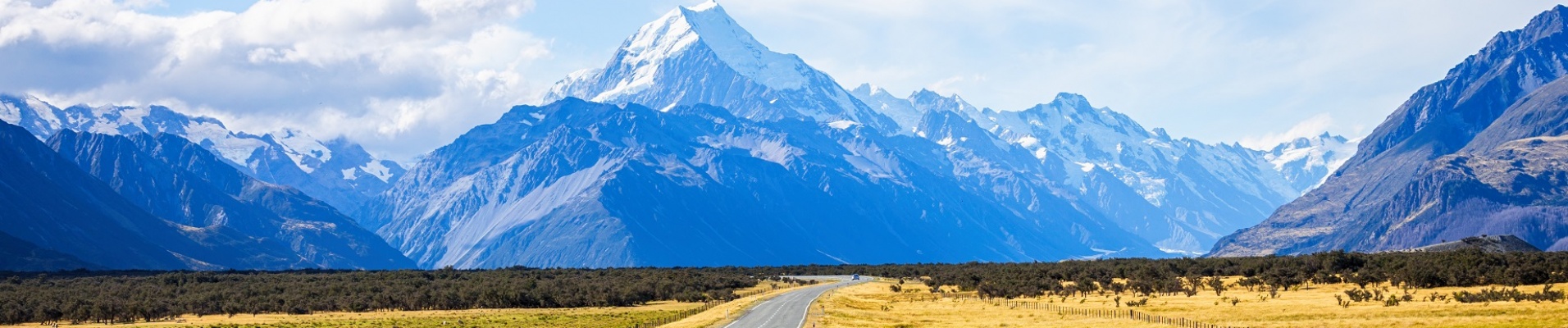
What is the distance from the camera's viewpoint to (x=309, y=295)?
478 ft

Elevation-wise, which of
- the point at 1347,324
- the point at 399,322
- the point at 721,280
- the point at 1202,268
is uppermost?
the point at 721,280

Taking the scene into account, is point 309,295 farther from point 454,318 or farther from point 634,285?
point 454,318

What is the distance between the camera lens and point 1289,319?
270ft

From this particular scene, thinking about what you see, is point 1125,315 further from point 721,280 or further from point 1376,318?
point 721,280

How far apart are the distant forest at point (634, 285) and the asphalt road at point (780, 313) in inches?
642

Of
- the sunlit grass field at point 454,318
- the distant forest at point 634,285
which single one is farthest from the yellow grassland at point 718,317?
the distant forest at point 634,285

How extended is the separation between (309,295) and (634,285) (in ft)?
118

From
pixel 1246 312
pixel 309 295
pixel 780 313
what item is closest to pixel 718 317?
pixel 780 313

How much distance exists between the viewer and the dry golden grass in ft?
254

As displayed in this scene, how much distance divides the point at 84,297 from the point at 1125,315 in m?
104

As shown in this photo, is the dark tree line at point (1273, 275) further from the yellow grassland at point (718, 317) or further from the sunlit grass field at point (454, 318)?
the sunlit grass field at point (454, 318)

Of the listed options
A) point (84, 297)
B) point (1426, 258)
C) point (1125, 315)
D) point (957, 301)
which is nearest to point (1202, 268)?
point (1426, 258)

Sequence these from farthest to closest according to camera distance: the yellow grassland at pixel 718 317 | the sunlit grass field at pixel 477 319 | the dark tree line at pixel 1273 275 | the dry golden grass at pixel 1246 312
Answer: the dark tree line at pixel 1273 275, the sunlit grass field at pixel 477 319, the yellow grassland at pixel 718 317, the dry golden grass at pixel 1246 312

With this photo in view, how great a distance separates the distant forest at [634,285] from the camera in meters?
115
